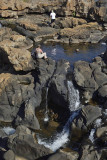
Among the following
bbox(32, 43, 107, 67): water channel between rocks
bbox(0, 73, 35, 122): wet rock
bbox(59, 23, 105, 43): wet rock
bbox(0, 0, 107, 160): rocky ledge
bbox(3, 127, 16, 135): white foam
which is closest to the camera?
bbox(0, 0, 107, 160): rocky ledge

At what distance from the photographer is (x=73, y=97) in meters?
27.3

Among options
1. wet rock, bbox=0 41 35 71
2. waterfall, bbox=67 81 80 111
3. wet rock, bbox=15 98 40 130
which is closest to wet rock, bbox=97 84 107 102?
waterfall, bbox=67 81 80 111

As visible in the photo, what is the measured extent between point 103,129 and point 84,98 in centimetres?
592

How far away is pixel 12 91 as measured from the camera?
26.3m

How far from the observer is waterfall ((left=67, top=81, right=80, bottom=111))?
1050 inches

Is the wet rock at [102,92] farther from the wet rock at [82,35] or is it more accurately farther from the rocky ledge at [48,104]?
the wet rock at [82,35]

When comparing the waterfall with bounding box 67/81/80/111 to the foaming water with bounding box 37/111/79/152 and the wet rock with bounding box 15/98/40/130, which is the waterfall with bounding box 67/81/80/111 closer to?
the foaming water with bounding box 37/111/79/152

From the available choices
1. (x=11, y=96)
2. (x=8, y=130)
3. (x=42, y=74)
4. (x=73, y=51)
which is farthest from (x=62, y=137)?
(x=73, y=51)

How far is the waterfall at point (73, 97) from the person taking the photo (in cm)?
2667

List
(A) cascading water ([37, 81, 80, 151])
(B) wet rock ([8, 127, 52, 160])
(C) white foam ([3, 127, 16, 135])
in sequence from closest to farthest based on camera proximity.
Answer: (B) wet rock ([8, 127, 52, 160])
(A) cascading water ([37, 81, 80, 151])
(C) white foam ([3, 127, 16, 135])

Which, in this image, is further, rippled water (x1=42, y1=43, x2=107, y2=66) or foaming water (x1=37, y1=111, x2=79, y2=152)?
rippled water (x1=42, y1=43, x2=107, y2=66)

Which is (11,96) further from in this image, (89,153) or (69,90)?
(89,153)

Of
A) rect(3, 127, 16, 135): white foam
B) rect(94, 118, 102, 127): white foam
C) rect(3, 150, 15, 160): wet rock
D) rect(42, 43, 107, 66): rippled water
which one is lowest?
rect(3, 127, 16, 135): white foam

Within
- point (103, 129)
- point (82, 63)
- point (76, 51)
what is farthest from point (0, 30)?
point (103, 129)
